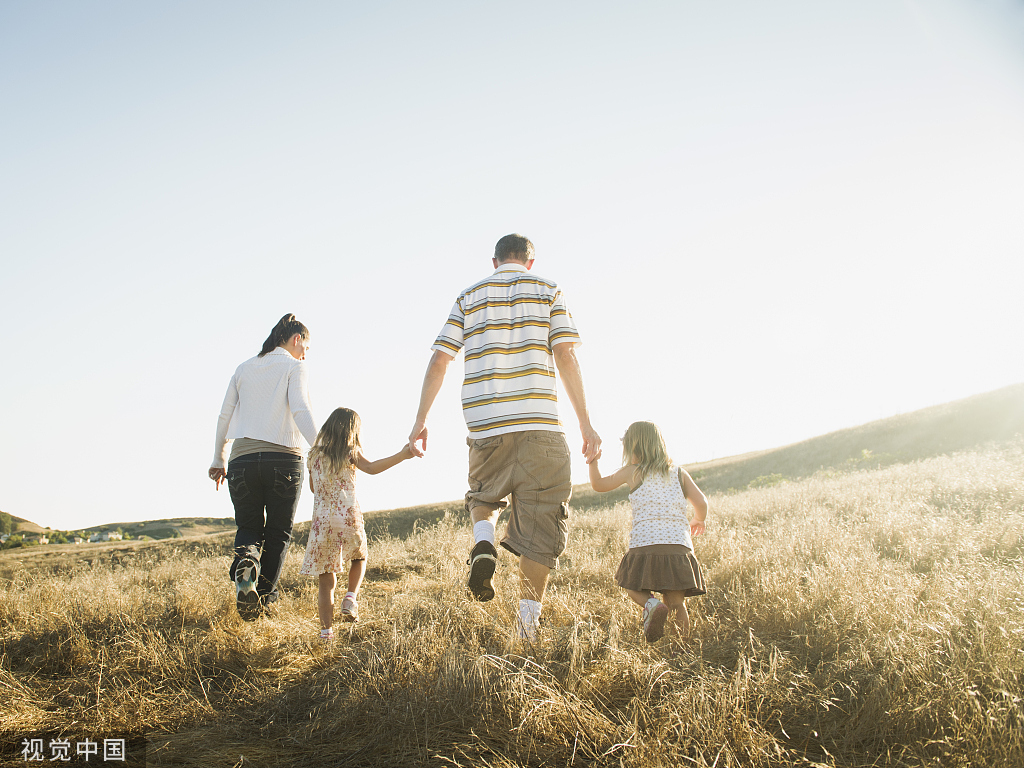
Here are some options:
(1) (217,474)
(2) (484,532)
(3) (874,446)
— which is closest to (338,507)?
(1) (217,474)

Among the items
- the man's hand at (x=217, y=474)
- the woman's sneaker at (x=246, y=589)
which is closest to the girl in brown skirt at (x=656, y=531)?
the woman's sneaker at (x=246, y=589)

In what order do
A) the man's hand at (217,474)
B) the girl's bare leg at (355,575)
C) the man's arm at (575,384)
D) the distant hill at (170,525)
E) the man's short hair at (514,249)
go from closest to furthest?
the man's arm at (575,384) < the man's short hair at (514,249) < the girl's bare leg at (355,575) < the man's hand at (217,474) < the distant hill at (170,525)

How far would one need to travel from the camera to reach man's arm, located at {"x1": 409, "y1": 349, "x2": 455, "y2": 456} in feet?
12.8

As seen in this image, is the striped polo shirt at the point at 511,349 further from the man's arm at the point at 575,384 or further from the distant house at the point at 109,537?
the distant house at the point at 109,537

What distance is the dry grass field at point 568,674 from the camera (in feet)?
7.23

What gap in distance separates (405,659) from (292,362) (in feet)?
8.59

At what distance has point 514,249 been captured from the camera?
4.10m

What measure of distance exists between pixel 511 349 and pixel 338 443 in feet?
5.58

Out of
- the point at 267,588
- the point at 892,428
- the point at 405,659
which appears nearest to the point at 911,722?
the point at 405,659

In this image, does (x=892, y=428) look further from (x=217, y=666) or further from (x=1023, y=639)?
(x=217, y=666)

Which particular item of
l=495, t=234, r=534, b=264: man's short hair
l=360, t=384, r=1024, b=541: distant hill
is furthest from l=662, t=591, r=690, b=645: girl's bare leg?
l=360, t=384, r=1024, b=541: distant hill

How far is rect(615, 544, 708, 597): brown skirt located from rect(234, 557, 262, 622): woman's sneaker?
260 cm

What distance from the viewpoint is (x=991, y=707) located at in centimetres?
225

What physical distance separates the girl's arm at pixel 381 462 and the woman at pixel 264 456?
0.40 m
